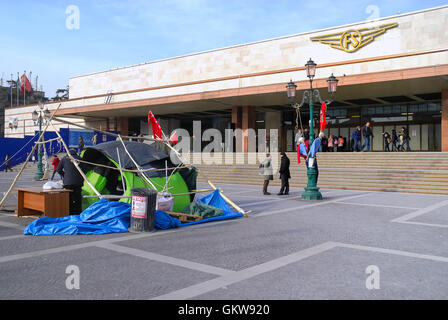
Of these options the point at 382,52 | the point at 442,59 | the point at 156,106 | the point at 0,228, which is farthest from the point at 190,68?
the point at 0,228

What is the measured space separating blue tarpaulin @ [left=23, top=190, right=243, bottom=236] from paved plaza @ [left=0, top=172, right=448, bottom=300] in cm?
28

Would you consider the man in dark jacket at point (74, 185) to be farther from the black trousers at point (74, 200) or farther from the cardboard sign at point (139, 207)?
the cardboard sign at point (139, 207)

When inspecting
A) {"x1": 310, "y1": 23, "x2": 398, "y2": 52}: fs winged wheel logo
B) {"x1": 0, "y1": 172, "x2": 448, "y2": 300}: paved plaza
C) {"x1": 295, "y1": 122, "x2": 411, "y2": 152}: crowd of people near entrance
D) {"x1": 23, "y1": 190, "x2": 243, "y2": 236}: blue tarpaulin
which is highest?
{"x1": 310, "y1": 23, "x2": 398, "y2": 52}: fs winged wheel logo

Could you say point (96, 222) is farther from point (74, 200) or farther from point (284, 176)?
point (284, 176)

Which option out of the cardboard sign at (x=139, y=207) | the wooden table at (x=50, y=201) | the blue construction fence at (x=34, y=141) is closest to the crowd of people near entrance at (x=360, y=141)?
the wooden table at (x=50, y=201)

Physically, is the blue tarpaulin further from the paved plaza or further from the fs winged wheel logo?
the fs winged wheel logo

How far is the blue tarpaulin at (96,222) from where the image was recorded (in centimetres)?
756

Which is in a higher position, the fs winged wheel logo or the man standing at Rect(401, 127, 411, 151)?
the fs winged wheel logo

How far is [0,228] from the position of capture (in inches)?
324

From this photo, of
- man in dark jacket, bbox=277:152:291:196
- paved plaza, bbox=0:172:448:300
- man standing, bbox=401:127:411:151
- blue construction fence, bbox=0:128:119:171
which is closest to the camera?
paved plaza, bbox=0:172:448:300

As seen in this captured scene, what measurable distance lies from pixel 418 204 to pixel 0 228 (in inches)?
445

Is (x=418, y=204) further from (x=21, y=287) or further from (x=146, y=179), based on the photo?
(x=21, y=287)

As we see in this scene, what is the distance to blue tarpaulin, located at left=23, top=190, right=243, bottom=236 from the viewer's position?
756 centimetres

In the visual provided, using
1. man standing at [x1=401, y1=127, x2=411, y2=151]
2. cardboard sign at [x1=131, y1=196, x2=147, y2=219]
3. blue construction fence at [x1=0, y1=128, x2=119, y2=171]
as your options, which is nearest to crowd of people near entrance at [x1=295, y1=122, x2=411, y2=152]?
man standing at [x1=401, y1=127, x2=411, y2=151]
